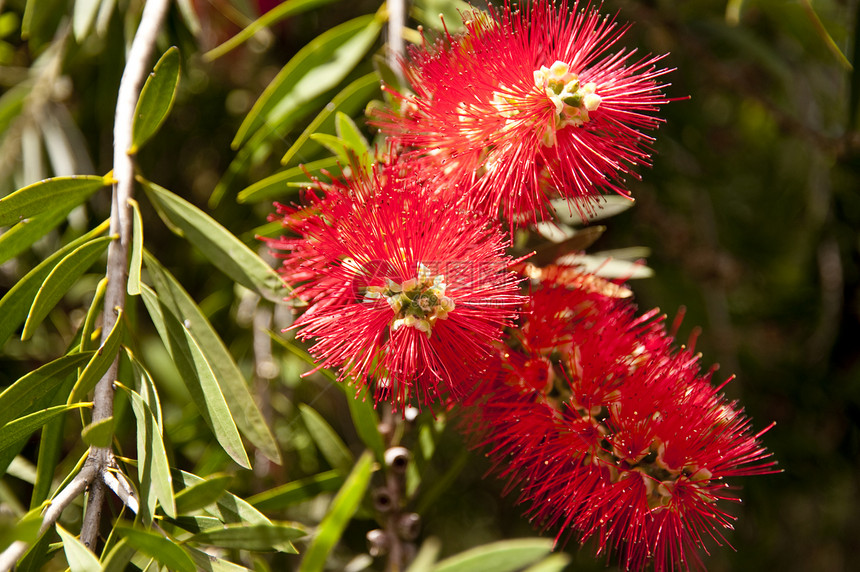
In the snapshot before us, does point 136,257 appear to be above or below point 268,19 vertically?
below

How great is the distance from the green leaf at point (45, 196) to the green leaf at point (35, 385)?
8.4 inches

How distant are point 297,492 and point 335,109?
2.28 ft

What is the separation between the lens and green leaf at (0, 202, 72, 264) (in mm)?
979

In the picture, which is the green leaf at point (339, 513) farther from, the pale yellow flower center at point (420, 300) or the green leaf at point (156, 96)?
the green leaf at point (156, 96)

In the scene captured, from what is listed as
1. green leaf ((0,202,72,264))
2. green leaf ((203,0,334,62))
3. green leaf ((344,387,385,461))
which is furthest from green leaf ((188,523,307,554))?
green leaf ((203,0,334,62))

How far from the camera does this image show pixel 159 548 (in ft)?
2.59

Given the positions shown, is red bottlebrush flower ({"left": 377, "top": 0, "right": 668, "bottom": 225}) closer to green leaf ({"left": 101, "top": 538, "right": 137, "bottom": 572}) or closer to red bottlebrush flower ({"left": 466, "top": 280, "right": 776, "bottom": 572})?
red bottlebrush flower ({"left": 466, "top": 280, "right": 776, "bottom": 572})

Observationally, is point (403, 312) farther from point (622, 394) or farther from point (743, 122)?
point (743, 122)

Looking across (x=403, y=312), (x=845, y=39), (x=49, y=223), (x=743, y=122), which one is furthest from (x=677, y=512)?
(x=743, y=122)

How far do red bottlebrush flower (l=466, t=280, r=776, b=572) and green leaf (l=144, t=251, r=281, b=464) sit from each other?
0.32m

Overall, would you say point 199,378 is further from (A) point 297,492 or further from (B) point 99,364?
(A) point 297,492

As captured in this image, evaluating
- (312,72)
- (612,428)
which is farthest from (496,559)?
(312,72)

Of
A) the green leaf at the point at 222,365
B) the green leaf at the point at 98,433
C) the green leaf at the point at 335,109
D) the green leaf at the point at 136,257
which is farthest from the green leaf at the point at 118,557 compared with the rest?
the green leaf at the point at 335,109

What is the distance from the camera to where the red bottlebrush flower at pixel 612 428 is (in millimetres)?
994
